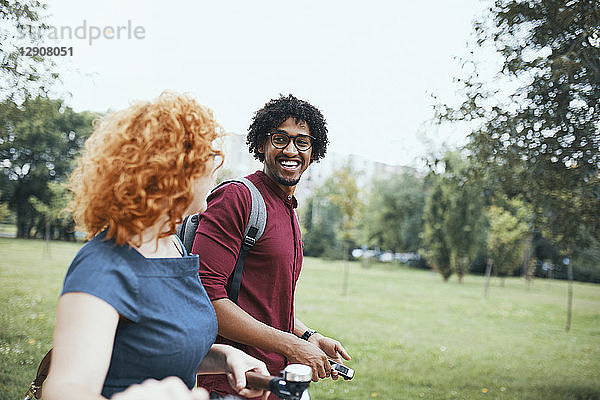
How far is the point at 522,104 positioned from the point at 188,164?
4.96 metres

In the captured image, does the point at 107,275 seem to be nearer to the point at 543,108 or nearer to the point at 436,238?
the point at 543,108

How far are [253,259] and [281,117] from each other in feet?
2.53

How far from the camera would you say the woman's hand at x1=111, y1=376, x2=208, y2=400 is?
93 cm

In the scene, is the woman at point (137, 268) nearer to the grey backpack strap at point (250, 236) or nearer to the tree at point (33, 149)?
the grey backpack strap at point (250, 236)

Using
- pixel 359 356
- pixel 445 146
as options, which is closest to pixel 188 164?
Answer: pixel 445 146

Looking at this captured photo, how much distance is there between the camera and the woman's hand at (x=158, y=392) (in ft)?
3.06

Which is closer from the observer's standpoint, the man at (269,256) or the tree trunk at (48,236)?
the man at (269,256)

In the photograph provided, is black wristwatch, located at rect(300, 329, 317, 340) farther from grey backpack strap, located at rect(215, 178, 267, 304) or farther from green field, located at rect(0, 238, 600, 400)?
green field, located at rect(0, 238, 600, 400)

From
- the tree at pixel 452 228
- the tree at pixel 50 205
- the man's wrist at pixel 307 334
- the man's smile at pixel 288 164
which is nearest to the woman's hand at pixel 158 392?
the man's wrist at pixel 307 334

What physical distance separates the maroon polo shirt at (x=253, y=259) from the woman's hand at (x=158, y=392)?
77cm

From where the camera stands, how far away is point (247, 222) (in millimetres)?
1917

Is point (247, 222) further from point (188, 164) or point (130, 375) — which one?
point (130, 375)

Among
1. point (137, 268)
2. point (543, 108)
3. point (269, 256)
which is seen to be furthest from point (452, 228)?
point (137, 268)

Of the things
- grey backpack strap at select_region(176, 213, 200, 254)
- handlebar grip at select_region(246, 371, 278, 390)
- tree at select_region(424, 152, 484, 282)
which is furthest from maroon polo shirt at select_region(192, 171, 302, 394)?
tree at select_region(424, 152, 484, 282)
